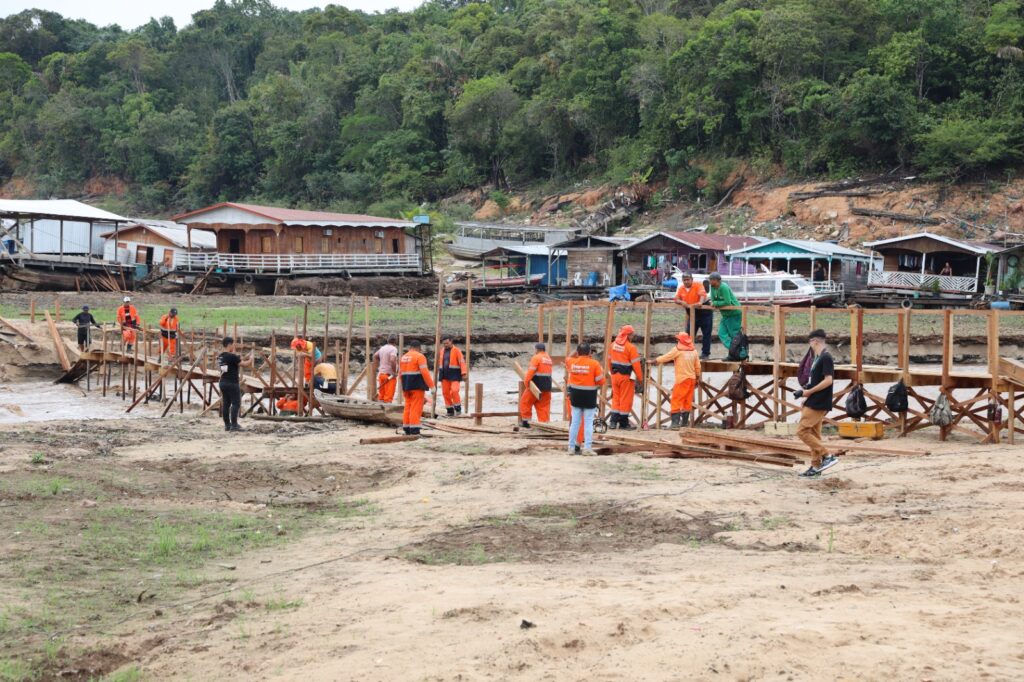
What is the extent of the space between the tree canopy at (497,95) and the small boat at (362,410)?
4884cm

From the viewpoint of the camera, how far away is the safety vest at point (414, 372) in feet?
58.9

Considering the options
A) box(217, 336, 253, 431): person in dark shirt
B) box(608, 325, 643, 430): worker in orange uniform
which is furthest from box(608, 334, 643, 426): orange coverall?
box(217, 336, 253, 431): person in dark shirt

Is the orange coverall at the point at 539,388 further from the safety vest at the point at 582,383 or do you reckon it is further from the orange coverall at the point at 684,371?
the safety vest at the point at 582,383

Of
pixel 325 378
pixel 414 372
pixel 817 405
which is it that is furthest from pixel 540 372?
pixel 325 378

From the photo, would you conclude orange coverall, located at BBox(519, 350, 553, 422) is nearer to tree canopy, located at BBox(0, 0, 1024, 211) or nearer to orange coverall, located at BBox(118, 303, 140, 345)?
orange coverall, located at BBox(118, 303, 140, 345)

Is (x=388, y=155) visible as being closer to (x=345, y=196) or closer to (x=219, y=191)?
(x=345, y=196)

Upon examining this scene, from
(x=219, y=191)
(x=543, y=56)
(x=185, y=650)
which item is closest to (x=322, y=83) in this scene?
(x=219, y=191)

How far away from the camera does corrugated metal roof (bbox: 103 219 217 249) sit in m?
60.4

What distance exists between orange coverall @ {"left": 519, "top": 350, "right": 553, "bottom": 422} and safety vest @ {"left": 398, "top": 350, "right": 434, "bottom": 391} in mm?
1699

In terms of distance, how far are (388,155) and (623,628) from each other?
8102 centimetres

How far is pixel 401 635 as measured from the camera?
24.7 feet

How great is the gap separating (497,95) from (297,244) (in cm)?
2714

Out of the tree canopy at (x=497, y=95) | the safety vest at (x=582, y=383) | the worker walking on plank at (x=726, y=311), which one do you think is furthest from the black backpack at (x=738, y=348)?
the tree canopy at (x=497, y=95)

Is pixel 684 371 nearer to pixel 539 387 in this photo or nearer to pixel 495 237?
pixel 539 387
